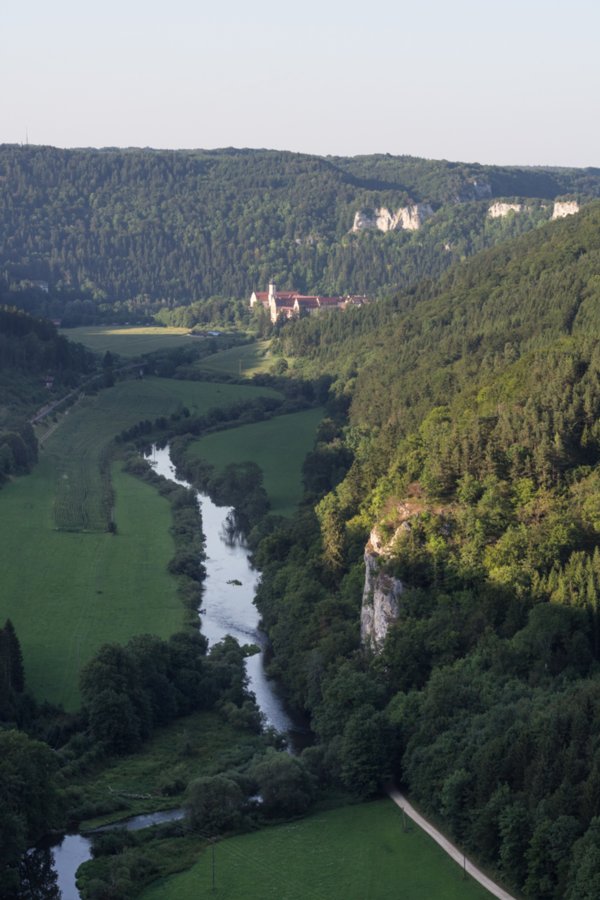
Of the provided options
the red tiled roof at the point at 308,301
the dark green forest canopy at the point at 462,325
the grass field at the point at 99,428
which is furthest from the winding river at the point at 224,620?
the red tiled roof at the point at 308,301

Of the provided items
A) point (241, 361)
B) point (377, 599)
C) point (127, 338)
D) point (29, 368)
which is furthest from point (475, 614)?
point (127, 338)

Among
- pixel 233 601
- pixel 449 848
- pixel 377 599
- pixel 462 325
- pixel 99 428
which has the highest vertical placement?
pixel 462 325

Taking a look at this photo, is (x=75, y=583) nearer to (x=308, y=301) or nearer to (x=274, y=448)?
(x=274, y=448)

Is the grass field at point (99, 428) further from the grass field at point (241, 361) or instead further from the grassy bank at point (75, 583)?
the grass field at point (241, 361)

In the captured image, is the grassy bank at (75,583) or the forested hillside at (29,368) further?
the forested hillside at (29,368)

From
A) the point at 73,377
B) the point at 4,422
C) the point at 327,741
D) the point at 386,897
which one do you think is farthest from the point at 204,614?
the point at 73,377
